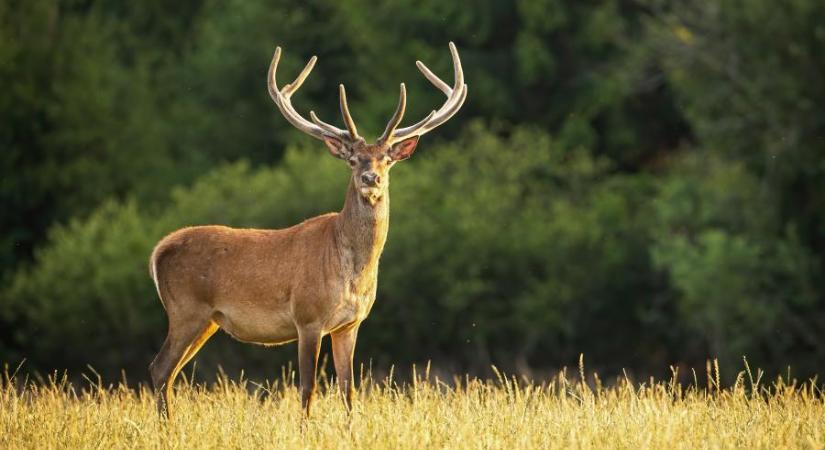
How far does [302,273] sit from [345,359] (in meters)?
0.57

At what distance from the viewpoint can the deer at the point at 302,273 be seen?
9312 mm

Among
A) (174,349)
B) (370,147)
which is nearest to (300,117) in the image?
(370,147)

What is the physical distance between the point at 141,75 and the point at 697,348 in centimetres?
1492


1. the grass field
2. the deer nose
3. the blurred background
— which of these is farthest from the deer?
the blurred background

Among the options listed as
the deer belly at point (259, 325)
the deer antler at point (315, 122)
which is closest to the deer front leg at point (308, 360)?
the deer belly at point (259, 325)

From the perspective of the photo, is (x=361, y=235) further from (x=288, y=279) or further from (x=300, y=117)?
(x=300, y=117)

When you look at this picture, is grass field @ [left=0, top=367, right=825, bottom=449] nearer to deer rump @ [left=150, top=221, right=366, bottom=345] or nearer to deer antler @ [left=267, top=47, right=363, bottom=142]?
deer rump @ [left=150, top=221, right=366, bottom=345]

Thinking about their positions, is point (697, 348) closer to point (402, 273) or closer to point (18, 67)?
point (402, 273)

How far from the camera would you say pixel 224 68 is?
3753 centimetres

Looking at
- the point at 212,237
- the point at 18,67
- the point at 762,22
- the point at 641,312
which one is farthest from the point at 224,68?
the point at 212,237

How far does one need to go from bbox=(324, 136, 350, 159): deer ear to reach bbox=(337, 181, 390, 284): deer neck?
204 mm

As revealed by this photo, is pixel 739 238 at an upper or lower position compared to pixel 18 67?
lower

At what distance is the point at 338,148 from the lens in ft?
31.2

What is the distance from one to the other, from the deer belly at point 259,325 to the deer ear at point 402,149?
1.14 meters
